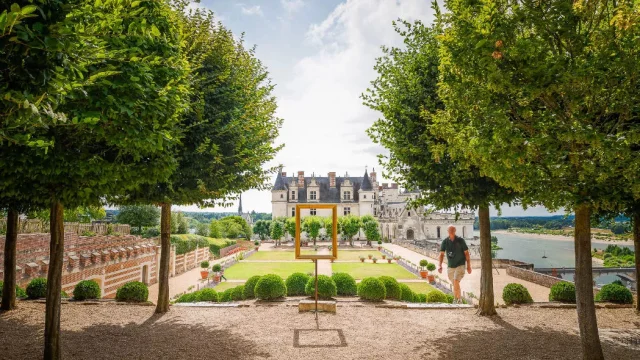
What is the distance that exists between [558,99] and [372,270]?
2371 cm

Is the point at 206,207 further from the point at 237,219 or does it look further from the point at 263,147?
the point at 237,219

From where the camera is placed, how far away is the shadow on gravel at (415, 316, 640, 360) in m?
6.62

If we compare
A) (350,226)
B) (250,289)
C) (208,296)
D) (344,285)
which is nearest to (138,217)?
(350,226)

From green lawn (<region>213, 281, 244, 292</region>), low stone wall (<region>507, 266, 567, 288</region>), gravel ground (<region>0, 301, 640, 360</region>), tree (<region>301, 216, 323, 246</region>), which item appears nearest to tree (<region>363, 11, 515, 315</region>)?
gravel ground (<region>0, 301, 640, 360</region>)

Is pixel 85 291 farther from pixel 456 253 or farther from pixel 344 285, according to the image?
pixel 456 253

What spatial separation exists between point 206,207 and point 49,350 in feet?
16.9

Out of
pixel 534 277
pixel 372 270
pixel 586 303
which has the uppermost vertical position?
pixel 586 303

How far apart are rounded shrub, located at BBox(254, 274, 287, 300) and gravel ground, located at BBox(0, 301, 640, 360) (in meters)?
0.88

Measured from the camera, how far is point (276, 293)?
37.3 ft

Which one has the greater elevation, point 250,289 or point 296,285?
point 296,285

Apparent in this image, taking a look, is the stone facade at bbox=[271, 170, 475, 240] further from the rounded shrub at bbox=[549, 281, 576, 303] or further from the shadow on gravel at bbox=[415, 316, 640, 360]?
the shadow on gravel at bbox=[415, 316, 640, 360]

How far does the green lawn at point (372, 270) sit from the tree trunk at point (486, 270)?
14811 millimetres

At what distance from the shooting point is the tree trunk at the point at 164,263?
995 cm

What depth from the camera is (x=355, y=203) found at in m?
66.8
